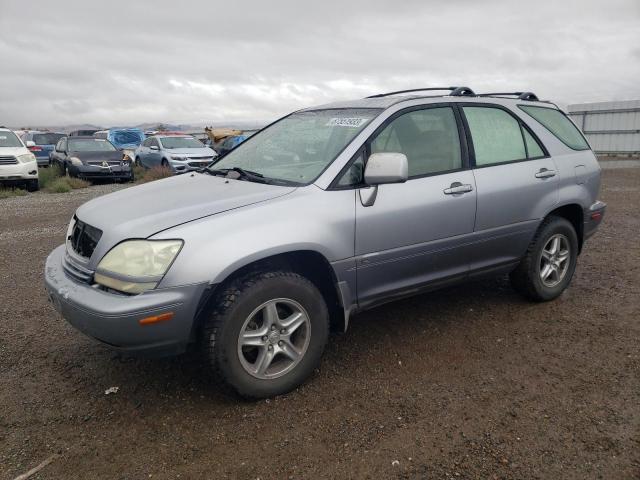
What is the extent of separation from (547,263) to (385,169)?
6.93ft

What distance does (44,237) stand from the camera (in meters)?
7.66

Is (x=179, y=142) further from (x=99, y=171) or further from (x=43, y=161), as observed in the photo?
(x=43, y=161)

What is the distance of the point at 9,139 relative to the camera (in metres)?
13.6

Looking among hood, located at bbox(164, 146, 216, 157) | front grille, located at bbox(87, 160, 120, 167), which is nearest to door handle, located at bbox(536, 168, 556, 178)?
hood, located at bbox(164, 146, 216, 157)

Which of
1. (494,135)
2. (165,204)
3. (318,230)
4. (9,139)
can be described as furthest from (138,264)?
(9,139)

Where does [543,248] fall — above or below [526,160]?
below

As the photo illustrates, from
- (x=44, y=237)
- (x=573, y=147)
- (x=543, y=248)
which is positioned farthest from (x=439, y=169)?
(x=44, y=237)

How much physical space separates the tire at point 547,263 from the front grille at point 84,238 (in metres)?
3.18

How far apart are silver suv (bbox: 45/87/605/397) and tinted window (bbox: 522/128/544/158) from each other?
2 centimetres

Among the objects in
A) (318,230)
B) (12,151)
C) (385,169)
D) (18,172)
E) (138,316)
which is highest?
(385,169)

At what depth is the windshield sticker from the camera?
3.49 meters

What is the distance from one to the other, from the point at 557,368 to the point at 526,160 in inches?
65.7

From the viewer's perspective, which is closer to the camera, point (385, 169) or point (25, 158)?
point (385, 169)

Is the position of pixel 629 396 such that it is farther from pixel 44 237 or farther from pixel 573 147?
pixel 44 237
